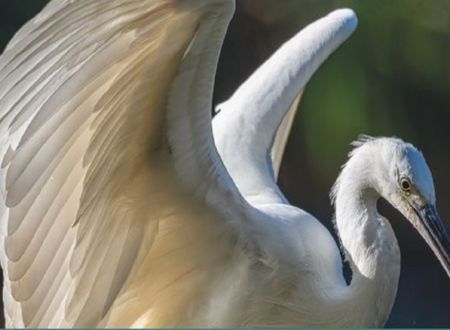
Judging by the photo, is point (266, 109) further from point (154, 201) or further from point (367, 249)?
point (154, 201)

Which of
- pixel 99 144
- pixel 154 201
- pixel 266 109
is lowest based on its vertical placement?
pixel 266 109

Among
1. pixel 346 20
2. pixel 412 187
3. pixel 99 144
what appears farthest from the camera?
pixel 346 20

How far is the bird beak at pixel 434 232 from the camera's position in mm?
2045

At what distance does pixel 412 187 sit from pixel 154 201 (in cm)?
38

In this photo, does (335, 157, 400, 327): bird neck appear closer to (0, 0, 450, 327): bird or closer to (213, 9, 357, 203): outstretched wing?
(0, 0, 450, 327): bird

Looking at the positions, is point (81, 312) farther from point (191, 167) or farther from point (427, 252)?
point (427, 252)

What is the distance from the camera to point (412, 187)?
2.03 metres

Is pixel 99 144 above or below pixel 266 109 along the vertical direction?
above

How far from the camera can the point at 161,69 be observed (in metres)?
1.72

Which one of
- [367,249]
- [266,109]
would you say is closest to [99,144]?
[367,249]

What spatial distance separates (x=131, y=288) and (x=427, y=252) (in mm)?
1766

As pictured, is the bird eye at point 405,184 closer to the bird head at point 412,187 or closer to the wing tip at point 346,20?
the bird head at point 412,187

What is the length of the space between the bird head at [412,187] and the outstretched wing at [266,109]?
18 cm

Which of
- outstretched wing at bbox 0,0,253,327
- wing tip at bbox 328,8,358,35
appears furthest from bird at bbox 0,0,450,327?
wing tip at bbox 328,8,358,35
